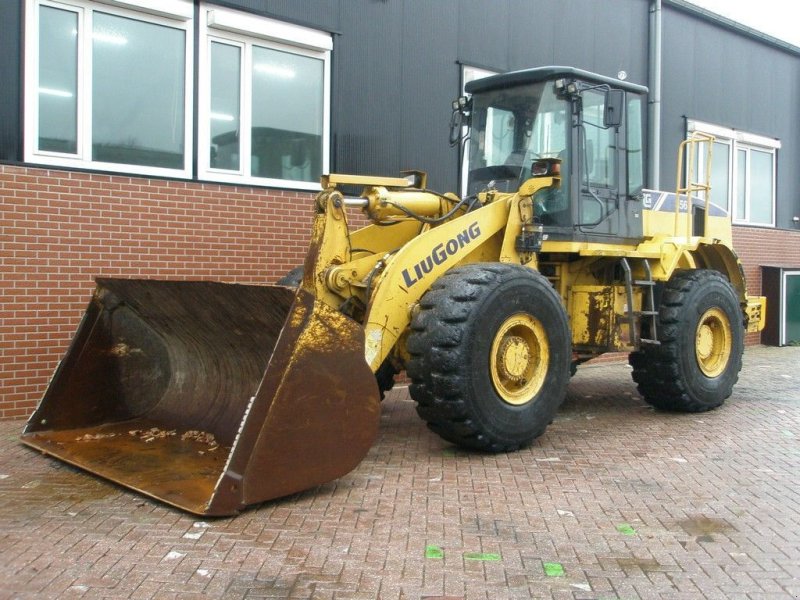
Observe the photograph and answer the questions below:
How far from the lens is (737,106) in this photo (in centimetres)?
1521

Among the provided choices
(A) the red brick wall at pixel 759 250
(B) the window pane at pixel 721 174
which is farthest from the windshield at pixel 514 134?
(A) the red brick wall at pixel 759 250

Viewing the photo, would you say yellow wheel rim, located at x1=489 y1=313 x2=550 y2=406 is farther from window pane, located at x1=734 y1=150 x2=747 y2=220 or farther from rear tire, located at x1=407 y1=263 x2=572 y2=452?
window pane, located at x1=734 y1=150 x2=747 y2=220

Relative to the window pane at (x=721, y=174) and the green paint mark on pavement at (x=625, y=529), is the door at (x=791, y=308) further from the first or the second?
the green paint mark on pavement at (x=625, y=529)

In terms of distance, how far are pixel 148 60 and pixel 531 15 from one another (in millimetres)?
5777

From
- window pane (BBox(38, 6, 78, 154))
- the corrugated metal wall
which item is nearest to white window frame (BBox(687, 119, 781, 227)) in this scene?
the corrugated metal wall

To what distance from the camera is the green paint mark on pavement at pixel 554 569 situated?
4.05 metres

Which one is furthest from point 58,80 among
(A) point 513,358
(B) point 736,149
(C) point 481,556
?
(B) point 736,149

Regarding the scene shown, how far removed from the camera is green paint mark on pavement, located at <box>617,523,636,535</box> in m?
4.67

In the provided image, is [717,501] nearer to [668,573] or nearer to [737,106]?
[668,573]

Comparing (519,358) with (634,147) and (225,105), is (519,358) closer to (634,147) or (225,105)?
(634,147)

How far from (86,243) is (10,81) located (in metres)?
1.52

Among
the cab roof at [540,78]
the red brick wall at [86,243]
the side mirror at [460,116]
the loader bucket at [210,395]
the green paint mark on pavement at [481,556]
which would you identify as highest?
the cab roof at [540,78]

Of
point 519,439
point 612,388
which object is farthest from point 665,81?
point 519,439

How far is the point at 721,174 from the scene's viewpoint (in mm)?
15047
